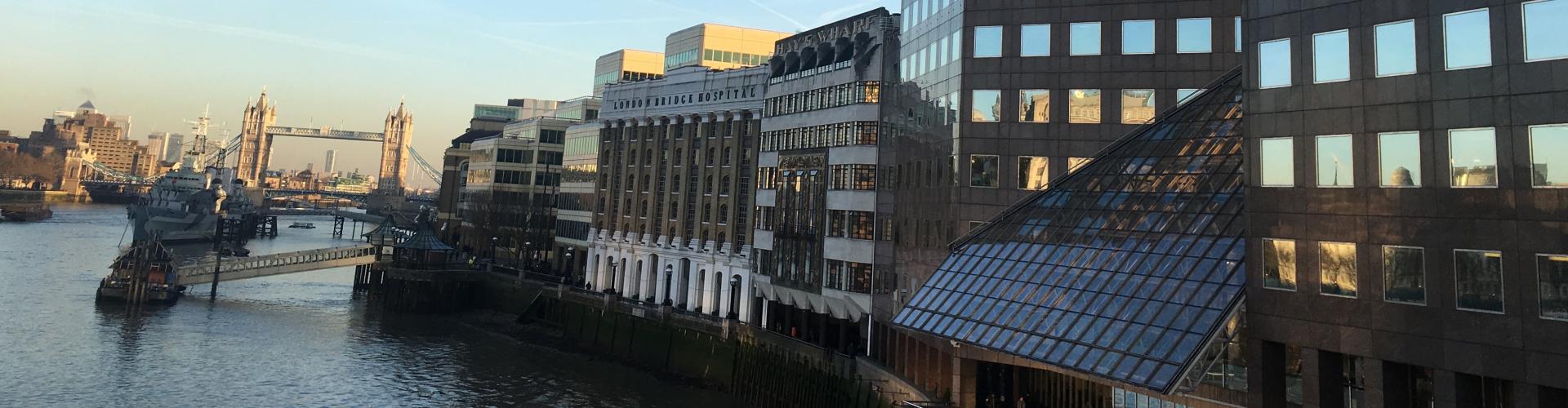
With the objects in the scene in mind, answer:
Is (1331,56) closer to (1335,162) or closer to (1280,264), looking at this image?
(1335,162)

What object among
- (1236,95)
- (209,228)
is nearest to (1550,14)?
(1236,95)

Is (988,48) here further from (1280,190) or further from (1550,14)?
(1550,14)

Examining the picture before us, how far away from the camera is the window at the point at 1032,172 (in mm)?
38344

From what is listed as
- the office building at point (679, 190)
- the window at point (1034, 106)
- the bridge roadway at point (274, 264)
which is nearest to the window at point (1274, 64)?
the window at point (1034, 106)

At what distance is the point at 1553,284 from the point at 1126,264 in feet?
33.7

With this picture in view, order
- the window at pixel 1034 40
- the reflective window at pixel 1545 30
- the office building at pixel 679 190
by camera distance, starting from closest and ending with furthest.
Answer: the reflective window at pixel 1545 30 < the window at pixel 1034 40 < the office building at pixel 679 190

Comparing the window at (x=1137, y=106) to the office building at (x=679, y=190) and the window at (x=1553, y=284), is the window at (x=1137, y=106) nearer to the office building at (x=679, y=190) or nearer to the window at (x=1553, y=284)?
the window at (x=1553, y=284)

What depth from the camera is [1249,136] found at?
2552cm

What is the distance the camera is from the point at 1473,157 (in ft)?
67.2

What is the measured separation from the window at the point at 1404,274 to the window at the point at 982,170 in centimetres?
1854

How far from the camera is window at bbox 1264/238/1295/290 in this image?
2412 cm

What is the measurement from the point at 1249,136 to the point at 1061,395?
1401cm

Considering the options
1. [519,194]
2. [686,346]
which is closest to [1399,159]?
[686,346]

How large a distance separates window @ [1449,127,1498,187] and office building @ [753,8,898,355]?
28942 mm
